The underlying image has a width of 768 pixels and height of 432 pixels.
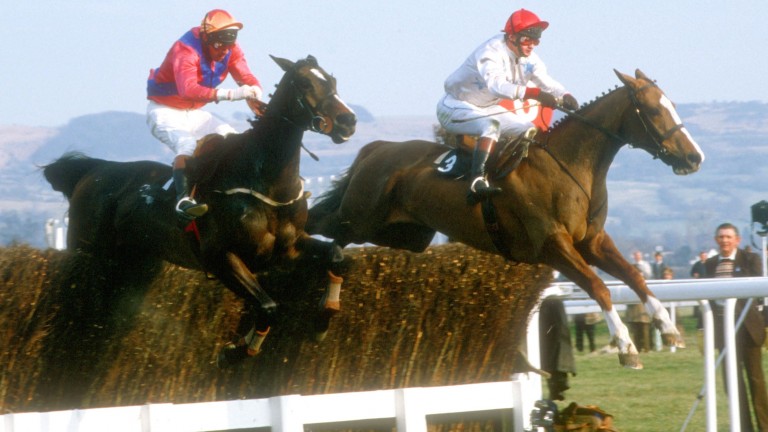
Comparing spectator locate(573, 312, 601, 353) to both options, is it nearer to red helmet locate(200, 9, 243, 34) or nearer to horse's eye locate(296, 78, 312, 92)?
red helmet locate(200, 9, 243, 34)

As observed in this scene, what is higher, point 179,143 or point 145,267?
point 179,143

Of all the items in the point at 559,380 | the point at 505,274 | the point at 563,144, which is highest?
the point at 563,144

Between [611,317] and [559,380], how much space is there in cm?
45

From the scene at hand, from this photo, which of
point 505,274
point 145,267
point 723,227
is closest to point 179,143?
point 145,267

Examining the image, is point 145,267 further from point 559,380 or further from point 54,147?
point 54,147

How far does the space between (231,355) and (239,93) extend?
136 centimetres

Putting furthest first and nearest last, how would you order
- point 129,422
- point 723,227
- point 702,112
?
point 702,112
point 723,227
point 129,422

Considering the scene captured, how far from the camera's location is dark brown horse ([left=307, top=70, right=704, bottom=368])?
21.0 ft

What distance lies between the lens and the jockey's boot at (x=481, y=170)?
6.66 m

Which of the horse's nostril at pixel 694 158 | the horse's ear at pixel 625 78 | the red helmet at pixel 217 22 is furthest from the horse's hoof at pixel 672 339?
the red helmet at pixel 217 22

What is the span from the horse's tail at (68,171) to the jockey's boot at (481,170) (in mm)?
2518

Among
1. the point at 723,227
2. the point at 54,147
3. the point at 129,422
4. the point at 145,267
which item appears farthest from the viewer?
the point at 54,147

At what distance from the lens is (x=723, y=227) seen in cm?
797

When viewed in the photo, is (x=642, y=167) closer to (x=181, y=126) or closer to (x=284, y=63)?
(x=181, y=126)
